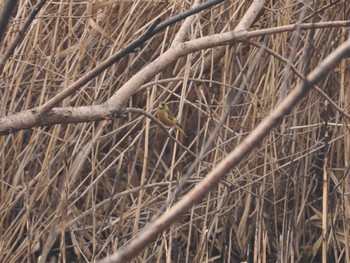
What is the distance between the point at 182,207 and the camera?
61 cm

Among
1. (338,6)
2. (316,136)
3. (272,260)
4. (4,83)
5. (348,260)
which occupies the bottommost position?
(272,260)

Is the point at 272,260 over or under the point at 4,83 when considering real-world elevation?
under

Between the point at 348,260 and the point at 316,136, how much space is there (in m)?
0.73

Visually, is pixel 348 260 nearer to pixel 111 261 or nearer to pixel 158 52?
pixel 158 52

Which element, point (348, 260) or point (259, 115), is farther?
point (259, 115)

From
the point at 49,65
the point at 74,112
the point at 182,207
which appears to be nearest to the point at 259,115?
the point at 49,65

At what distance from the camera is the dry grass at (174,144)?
9.66 feet

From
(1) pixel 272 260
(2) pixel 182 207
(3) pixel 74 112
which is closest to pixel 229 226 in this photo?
(1) pixel 272 260

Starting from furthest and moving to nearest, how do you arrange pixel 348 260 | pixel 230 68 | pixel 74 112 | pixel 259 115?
pixel 230 68 → pixel 259 115 → pixel 348 260 → pixel 74 112

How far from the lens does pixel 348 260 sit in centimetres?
257

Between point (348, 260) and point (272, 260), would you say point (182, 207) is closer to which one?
point (348, 260)

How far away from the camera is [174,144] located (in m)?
2.85

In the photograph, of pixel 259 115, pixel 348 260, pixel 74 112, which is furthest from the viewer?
pixel 259 115

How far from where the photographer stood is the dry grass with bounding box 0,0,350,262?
295 centimetres
